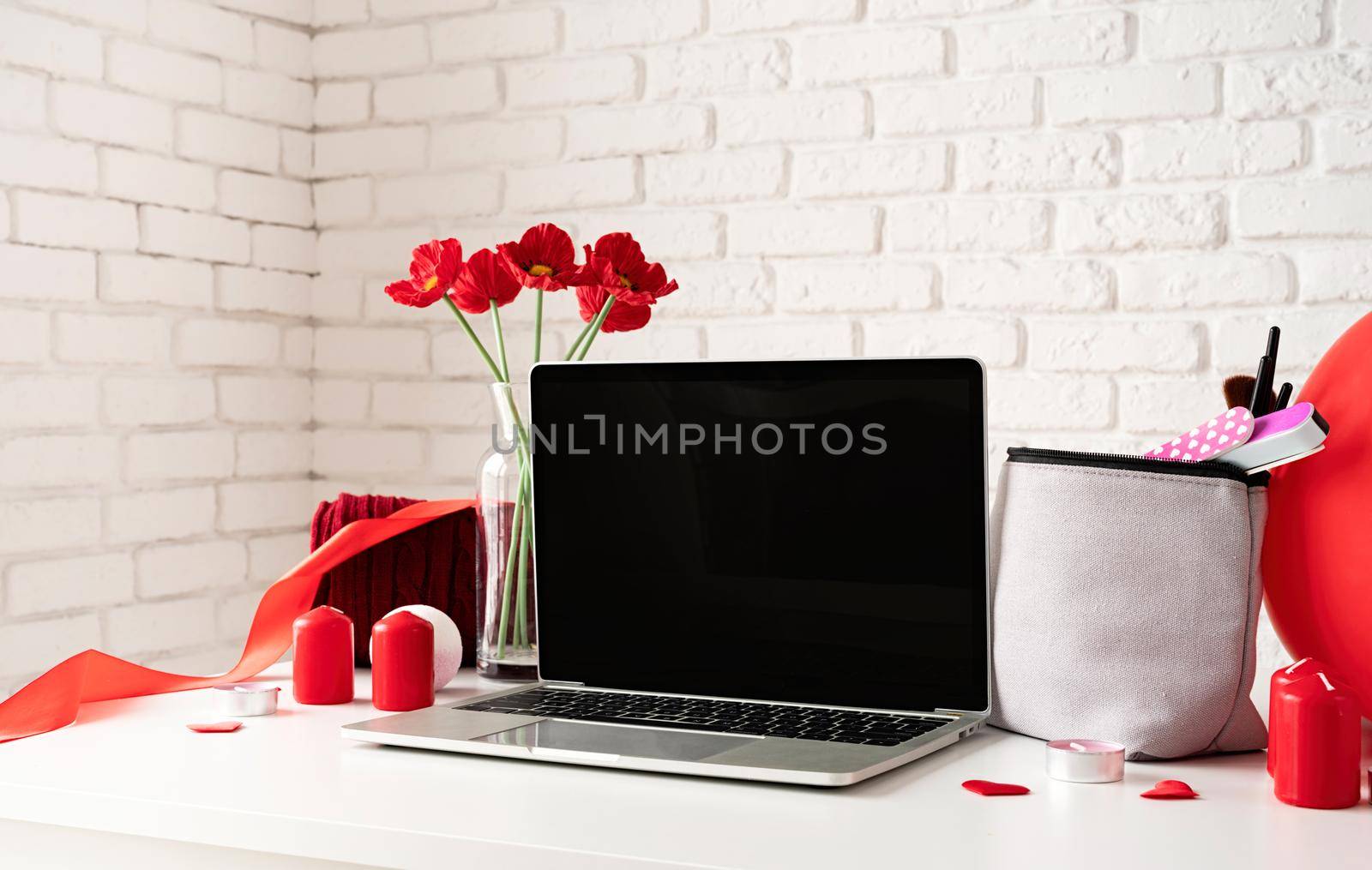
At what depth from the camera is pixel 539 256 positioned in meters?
1.07

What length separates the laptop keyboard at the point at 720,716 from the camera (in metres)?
0.86

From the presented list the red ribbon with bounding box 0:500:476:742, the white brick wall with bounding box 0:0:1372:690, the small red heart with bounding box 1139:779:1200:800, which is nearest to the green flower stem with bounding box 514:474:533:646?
the red ribbon with bounding box 0:500:476:742

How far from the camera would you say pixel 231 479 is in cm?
200

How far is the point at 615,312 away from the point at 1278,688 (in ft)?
1.91

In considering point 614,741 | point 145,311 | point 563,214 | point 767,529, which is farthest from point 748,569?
point 145,311

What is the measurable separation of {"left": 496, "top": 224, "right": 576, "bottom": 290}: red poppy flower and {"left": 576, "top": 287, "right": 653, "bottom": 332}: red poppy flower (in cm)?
3

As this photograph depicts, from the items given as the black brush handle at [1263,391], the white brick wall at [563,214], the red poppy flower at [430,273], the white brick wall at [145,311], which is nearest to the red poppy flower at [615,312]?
the red poppy flower at [430,273]

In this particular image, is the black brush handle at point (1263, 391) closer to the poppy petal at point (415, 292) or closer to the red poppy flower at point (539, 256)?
the red poppy flower at point (539, 256)

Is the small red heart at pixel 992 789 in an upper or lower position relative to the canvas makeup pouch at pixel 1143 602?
lower

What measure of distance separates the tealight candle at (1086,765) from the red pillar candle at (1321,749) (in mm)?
90

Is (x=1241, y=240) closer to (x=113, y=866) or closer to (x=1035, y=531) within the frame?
(x=1035, y=531)

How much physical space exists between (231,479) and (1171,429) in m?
1.33

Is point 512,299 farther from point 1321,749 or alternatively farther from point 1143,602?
point 1321,749

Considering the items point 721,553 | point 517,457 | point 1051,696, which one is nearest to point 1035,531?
point 1051,696
